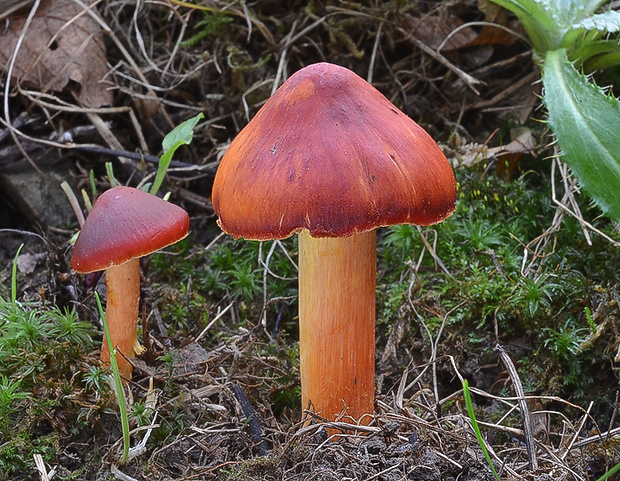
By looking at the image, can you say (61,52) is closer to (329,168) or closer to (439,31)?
(439,31)

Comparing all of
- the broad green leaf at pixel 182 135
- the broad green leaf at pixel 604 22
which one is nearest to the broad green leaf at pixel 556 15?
the broad green leaf at pixel 604 22

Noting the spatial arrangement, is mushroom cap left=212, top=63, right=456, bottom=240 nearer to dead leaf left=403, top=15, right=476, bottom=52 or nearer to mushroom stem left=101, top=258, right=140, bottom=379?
mushroom stem left=101, top=258, right=140, bottom=379

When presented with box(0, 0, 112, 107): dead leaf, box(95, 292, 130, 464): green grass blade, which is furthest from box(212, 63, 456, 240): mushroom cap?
box(0, 0, 112, 107): dead leaf

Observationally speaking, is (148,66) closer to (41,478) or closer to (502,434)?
→ (41,478)

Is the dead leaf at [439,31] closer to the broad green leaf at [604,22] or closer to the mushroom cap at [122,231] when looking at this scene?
the broad green leaf at [604,22]

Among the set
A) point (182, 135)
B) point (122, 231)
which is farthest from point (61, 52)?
point (122, 231)
